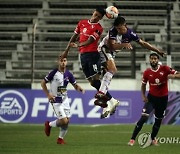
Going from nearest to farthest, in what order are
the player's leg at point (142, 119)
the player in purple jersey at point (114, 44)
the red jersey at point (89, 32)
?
the player in purple jersey at point (114, 44), the red jersey at point (89, 32), the player's leg at point (142, 119)

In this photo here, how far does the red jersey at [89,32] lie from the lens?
41.1 ft

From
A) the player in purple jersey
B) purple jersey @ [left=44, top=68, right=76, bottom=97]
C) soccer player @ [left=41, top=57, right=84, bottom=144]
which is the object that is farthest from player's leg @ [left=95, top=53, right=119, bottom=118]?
purple jersey @ [left=44, top=68, right=76, bottom=97]

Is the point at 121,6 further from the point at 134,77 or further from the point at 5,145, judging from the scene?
the point at 5,145

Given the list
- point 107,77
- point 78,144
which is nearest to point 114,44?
point 107,77

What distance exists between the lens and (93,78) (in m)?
13.1

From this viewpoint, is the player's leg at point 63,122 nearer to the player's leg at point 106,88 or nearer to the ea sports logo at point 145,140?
the ea sports logo at point 145,140

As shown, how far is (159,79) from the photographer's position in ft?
50.6

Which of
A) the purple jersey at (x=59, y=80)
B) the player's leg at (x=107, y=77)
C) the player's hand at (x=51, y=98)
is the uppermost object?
the player's leg at (x=107, y=77)

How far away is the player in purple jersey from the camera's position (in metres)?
12.3

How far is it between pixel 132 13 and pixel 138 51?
13.1ft

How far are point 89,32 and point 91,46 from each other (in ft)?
1.23

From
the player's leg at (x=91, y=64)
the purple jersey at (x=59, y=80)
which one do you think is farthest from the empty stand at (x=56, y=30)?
the player's leg at (x=91, y=64)

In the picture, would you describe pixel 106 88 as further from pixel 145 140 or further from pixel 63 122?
pixel 63 122

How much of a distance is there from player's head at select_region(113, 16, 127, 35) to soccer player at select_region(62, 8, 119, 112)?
37cm
